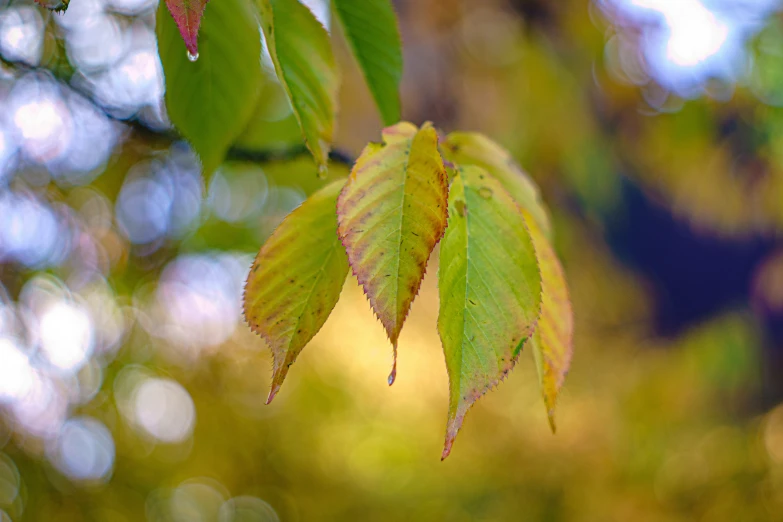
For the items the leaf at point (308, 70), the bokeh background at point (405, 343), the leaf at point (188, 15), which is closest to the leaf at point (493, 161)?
the leaf at point (308, 70)

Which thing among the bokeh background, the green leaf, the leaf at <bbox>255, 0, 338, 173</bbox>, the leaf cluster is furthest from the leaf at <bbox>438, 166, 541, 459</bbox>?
the bokeh background

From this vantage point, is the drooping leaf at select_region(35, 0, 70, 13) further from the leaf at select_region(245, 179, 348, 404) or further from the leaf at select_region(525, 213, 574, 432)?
the leaf at select_region(525, 213, 574, 432)

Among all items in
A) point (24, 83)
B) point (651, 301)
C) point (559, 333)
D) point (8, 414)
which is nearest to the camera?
point (559, 333)

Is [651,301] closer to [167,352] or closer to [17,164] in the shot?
[167,352]

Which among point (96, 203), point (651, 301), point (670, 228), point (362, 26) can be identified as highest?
→ point (362, 26)

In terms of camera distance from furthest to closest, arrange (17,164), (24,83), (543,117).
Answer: (543,117) → (17,164) → (24,83)

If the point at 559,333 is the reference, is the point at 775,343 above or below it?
below

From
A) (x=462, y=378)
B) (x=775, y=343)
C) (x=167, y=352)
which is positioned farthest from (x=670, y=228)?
(x=462, y=378)
